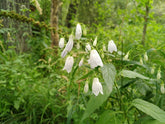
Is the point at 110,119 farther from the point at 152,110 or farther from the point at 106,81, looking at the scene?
the point at 106,81

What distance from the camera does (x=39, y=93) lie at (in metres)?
1.98

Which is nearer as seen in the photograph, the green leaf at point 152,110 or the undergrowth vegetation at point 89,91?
the green leaf at point 152,110

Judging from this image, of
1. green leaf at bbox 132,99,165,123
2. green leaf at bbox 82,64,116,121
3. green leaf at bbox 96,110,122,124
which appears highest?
green leaf at bbox 82,64,116,121

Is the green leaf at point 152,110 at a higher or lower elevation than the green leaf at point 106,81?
lower

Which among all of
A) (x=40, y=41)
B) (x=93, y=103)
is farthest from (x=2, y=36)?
(x=93, y=103)

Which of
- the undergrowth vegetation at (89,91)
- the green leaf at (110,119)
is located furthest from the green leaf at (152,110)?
the green leaf at (110,119)

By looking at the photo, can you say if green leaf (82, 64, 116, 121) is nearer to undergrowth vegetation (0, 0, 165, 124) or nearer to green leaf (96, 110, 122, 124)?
undergrowth vegetation (0, 0, 165, 124)

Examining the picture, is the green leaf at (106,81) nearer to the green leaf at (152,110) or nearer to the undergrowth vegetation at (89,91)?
the undergrowth vegetation at (89,91)

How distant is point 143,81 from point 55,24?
2806mm

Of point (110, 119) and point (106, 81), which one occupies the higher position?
point (106, 81)

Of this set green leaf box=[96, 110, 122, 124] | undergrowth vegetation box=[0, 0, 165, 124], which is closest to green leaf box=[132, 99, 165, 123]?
undergrowth vegetation box=[0, 0, 165, 124]

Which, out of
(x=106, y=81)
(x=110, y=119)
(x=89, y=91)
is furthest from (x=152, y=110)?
(x=89, y=91)

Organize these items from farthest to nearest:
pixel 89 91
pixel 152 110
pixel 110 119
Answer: pixel 89 91 → pixel 110 119 → pixel 152 110

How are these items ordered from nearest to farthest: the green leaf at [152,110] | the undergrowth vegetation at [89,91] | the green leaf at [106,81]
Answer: the green leaf at [106,81] → the green leaf at [152,110] → the undergrowth vegetation at [89,91]
